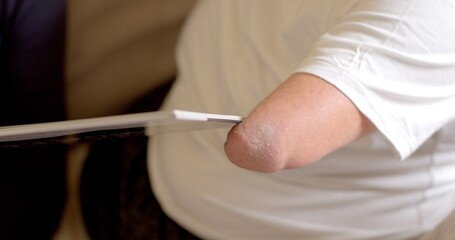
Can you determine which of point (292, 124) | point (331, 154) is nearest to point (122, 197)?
point (331, 154)

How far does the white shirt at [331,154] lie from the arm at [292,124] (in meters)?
0.02

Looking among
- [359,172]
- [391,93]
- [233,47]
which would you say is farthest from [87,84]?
[391,93]

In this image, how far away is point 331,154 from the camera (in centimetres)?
58

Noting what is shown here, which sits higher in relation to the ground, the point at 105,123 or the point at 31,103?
the point at 105,123

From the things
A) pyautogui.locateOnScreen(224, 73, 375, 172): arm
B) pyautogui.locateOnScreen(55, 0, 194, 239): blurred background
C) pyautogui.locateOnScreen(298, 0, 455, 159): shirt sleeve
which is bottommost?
pyautogui.locateOnScreen(55, 0, 194, 239): blurred background

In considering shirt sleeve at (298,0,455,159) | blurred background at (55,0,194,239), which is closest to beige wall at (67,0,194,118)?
blurred background at (55,0,194,239)

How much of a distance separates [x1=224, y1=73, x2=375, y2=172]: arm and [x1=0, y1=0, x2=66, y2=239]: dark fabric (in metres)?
0.32

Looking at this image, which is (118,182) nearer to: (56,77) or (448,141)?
(56,77)

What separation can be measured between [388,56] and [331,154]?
0.16 meters

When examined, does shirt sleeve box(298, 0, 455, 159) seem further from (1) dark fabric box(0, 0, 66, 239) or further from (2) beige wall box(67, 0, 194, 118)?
(2) beige wall box(67, 0, 194, 118)

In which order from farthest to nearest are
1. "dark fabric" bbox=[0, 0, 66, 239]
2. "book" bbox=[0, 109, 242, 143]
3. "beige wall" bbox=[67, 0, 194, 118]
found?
"beige wall" bbox=[67, 0, 194, 118]
"dark fabric" bbox=[0, 0, 66, 239]
"book" bbox=[0, 109, 242, 143]

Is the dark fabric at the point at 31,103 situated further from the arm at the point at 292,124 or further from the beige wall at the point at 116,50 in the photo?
the arm at the point at 292,124

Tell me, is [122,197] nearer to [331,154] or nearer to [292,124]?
[331,154]

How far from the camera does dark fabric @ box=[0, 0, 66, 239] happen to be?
26.0 inches
